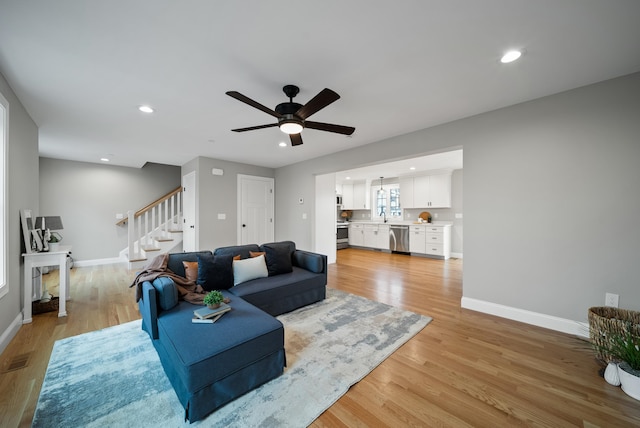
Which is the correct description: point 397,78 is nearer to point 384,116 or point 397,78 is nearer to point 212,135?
point 384,116

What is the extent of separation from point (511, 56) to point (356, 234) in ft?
21.6

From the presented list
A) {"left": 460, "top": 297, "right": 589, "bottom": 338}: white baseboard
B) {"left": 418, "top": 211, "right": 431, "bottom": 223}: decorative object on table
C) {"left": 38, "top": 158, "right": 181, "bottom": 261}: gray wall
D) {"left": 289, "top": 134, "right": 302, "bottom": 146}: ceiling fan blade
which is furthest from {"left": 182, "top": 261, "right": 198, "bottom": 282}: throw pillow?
{"left": 418, "top": 211, "right": 431, "bottom": 223}: decorative object on table

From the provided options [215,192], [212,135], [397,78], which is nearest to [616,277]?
[397,78]

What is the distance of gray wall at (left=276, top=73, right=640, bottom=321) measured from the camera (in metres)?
2.24

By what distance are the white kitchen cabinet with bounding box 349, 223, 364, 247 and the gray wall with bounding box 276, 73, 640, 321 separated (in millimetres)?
4919

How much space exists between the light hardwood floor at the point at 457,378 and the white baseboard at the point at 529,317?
0.11 metres

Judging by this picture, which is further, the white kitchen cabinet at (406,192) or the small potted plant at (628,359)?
the white kitchen cabinet at (406,192)

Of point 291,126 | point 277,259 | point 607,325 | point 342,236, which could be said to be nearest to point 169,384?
point 277,259

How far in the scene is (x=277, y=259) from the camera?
3287 millimetres

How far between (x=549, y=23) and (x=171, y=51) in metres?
2.67

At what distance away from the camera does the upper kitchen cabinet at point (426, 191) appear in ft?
21.6

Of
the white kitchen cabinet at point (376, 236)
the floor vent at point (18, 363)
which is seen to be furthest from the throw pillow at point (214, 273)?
the white kitchen cabinet at point (376, 236)

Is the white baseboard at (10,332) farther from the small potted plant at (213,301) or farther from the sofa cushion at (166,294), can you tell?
the small potted plant at (213,301)

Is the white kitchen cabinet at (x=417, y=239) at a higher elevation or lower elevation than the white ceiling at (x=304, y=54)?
lower
